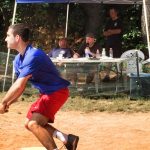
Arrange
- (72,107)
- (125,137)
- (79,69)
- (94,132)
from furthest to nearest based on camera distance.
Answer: (79,69) → (72,107) → (94,132) → (125,137)

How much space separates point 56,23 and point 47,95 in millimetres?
14479

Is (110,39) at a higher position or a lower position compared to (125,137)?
higher

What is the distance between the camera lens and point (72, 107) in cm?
1041

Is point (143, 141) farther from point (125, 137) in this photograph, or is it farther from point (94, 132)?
point (94, 132)

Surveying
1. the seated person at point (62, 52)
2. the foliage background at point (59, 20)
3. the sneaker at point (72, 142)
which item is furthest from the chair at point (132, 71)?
the foliage background at point (59, 20)

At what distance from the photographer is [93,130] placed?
27.7ft

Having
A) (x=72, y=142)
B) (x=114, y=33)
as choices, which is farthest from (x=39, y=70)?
(x=114, y=33)

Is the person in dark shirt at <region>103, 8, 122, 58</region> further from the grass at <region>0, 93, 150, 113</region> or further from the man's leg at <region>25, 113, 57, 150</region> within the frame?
the man's leg at <region>25, 113, 57, 150</region>

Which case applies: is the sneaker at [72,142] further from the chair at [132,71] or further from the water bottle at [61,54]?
the water bottle at [61,54]

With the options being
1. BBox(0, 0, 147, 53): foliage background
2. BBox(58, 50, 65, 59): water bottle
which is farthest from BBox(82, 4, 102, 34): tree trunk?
BBox(58, 50, 65, 59): water bottle

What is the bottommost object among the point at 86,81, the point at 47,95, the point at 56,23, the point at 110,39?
the point at 47,95

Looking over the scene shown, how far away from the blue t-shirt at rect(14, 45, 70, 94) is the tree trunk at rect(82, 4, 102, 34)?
13.6 meters

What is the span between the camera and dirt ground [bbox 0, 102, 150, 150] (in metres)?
7.28

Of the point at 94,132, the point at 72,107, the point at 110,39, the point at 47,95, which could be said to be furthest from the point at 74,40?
the point at 47,95
